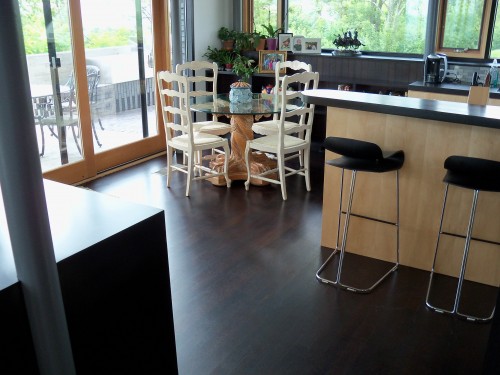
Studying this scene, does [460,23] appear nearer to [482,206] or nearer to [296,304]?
[482,206]

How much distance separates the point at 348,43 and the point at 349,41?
1.0 inches

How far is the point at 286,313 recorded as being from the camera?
2.80 meters

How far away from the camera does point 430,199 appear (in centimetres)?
314

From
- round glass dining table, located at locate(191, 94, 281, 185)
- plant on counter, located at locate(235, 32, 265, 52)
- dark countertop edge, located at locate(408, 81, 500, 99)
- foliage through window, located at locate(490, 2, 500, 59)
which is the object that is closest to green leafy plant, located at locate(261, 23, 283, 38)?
plant on counter, located at locate(235, 32, 265, 52)

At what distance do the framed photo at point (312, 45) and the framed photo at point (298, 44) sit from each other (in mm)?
36

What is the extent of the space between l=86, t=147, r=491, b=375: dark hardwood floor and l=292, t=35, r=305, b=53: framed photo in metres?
2.64

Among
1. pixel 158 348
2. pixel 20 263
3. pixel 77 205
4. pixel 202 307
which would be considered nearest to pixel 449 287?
pixel 202 307

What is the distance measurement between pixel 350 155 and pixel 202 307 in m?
1.23

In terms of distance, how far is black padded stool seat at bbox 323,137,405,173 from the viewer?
112 inches

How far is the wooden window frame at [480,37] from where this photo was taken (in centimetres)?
479

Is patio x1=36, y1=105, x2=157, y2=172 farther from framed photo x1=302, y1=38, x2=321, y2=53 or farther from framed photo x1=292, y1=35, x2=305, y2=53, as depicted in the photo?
framed photo x1=302, y1=38, x2=321, y2=53

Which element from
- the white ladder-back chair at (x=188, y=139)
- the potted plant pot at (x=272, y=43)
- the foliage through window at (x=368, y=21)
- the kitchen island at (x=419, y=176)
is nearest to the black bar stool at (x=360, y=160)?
the kitchen island at (x=419, y=176)

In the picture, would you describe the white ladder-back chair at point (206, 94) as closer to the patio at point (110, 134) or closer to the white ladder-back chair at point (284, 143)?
the white ladder-back chair at point (284, 143)

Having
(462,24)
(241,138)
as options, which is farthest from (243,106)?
(462,24)
